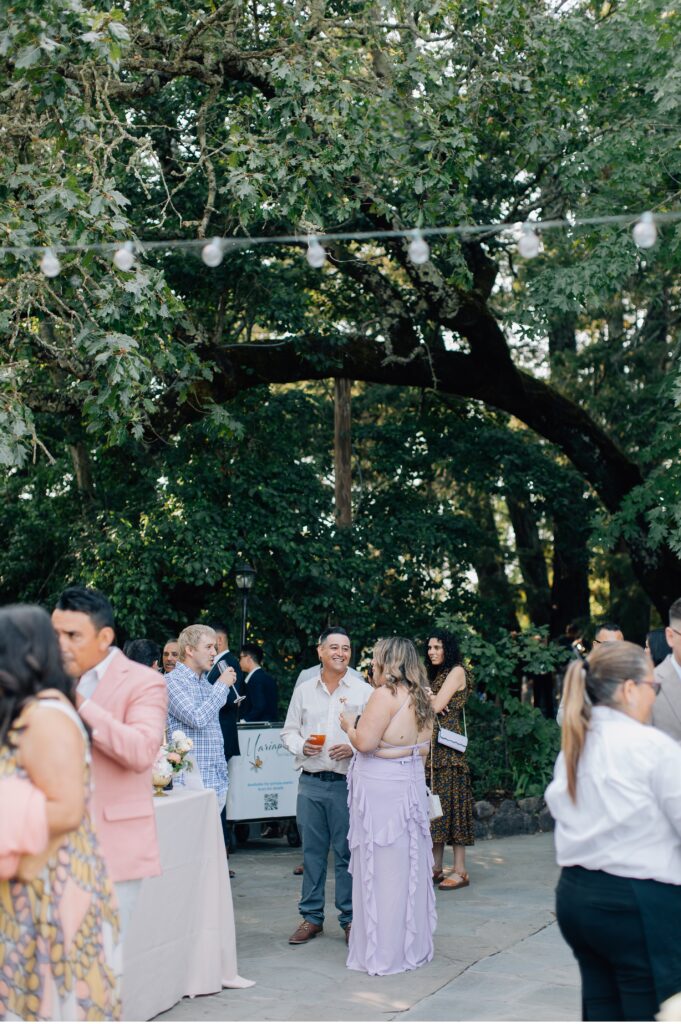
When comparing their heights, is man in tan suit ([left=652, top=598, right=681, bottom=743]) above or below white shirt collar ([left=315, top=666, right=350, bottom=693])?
below

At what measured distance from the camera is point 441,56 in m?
12.1

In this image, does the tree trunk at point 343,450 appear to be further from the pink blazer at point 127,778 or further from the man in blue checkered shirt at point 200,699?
the pink blazer at point 127,778

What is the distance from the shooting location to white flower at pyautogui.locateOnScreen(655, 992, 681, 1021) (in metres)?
3.16

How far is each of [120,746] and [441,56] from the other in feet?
33.3

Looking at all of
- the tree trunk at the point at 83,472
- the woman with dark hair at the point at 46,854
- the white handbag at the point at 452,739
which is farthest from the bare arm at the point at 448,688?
the tree trunk at the point at 83,472

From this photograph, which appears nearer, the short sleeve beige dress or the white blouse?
the white blouse

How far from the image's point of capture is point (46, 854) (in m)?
2.92

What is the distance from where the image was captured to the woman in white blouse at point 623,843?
3213 mm

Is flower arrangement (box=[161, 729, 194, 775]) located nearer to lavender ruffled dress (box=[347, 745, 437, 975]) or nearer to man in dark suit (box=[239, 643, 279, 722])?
lavender ruffled dress (box=[347, 745, 437, 975])

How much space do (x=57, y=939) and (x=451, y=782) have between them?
591 centimetres

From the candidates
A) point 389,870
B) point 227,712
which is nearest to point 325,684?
point 389,870

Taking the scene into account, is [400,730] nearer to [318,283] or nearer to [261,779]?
[261,779]

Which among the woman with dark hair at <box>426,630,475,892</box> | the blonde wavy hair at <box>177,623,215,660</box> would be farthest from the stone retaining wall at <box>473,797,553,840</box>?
the blonde wavy hair at <box>177,623,215,660</box>

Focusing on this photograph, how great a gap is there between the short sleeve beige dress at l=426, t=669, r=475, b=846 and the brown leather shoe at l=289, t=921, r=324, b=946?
177cm
